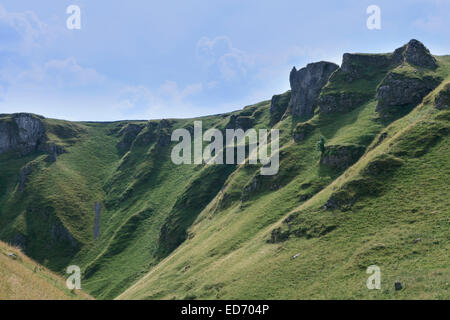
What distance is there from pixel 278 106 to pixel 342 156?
10536 centimetres

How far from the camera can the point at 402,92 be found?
9856 cm

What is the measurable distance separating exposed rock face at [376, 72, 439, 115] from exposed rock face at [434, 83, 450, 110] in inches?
947

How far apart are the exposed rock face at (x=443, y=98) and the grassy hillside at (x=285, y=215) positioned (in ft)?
5.59

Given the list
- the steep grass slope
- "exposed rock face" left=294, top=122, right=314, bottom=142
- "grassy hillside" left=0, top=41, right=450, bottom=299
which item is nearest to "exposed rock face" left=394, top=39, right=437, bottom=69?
"grassy hillside" left=0, top=41, right=450, bottom=299

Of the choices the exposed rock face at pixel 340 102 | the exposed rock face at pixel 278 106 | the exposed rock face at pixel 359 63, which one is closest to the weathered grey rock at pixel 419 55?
the exposed rock face at pixel 359 63

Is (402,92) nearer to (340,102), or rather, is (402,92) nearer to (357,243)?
(340,102)

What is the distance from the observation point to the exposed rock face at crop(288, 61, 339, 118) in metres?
152

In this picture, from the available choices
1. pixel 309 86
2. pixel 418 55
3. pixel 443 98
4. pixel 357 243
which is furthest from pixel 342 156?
pixel 309 86

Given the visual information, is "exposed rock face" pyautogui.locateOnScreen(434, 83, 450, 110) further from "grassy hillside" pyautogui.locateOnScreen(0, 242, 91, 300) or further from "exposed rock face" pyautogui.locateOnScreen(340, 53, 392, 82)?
"grassy hillside" pyautogui.locateOnScreen(0, 242, 91, 300)

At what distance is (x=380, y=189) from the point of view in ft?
191

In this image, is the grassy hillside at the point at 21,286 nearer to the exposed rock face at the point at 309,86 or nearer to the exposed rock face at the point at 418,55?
the exposed rock face at the point at 418,55

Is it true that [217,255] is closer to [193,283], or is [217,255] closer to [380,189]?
[193,283]
